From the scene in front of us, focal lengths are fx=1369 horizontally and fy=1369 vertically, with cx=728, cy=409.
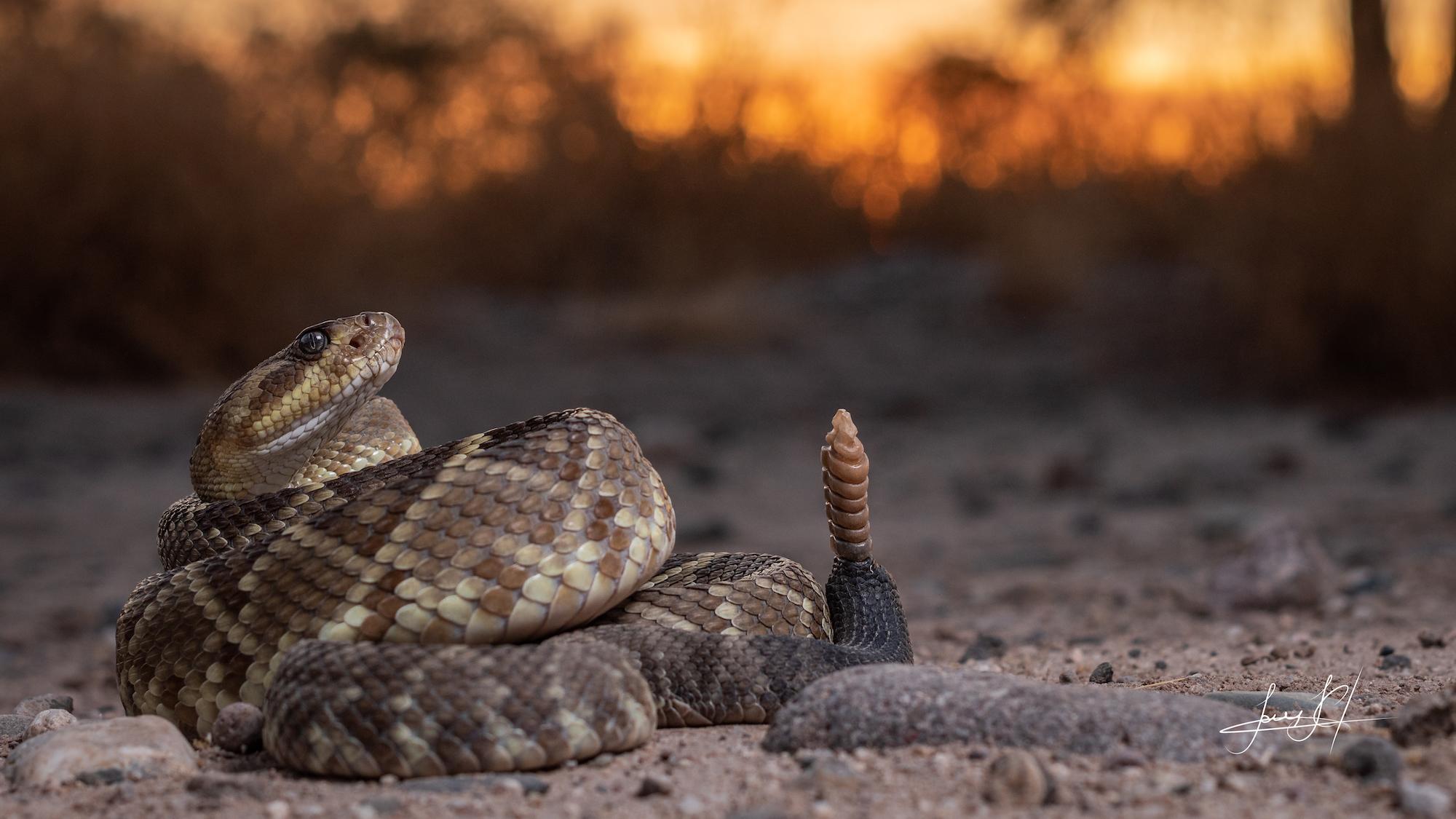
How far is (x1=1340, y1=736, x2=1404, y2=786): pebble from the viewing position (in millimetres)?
2865

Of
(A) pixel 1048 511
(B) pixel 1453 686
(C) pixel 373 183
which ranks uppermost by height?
(C) pixel 373 183

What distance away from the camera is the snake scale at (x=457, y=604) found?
319cm

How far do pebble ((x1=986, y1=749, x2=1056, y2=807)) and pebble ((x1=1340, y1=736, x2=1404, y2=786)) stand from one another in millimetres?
649

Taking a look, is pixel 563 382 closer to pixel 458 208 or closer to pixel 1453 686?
pixel 458 208

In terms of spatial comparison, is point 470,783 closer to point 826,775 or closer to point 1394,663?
point 826,775

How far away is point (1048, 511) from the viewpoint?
10.1m

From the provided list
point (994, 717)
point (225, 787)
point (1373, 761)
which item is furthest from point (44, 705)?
point (1373, 761)

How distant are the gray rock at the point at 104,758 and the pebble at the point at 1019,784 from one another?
193 cm

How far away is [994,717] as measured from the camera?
3.22m

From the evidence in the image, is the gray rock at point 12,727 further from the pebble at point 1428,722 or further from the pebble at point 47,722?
the pebble at point 1428,722

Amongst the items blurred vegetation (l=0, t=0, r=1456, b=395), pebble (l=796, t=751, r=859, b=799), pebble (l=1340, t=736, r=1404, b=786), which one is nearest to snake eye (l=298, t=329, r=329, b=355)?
pebble (l=796, t=751, r=859, b=799)

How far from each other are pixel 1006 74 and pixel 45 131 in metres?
15.9

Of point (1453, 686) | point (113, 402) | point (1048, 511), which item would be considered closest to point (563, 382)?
point (113, 402)

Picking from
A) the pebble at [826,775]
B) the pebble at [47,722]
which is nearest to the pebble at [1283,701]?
the pebble at [826,775]
